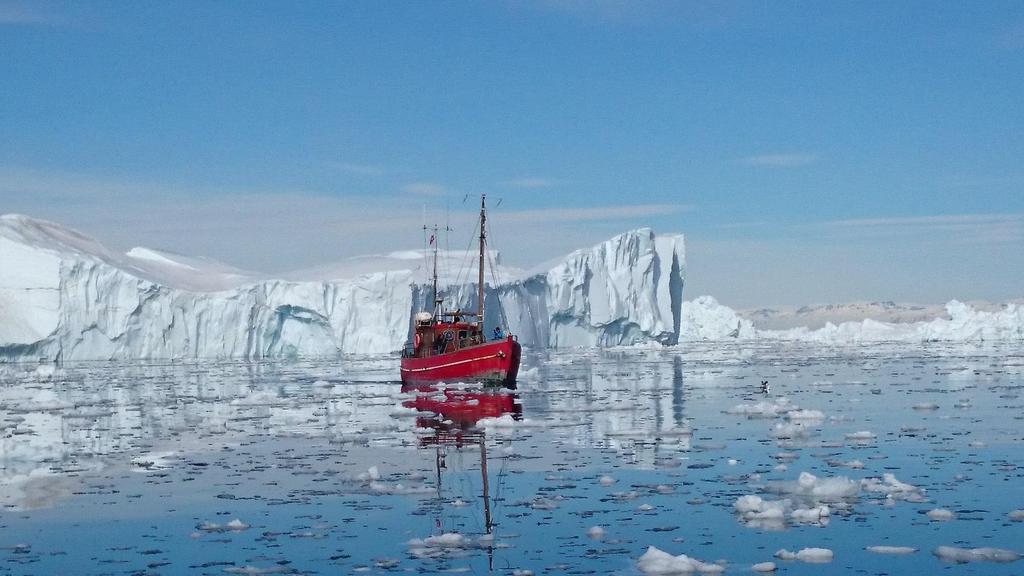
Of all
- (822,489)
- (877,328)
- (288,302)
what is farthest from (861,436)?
(877,328)

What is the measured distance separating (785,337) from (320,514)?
87.2 meters

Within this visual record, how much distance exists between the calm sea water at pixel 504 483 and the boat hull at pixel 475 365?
4279mm

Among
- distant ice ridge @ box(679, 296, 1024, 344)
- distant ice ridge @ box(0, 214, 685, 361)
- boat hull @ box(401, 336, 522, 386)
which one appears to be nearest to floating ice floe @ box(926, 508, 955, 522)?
boat hull @ box(401, 336, 522, 386)

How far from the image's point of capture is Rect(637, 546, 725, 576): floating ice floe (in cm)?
728

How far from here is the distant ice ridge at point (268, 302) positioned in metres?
46.5

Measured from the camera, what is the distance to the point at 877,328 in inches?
3135

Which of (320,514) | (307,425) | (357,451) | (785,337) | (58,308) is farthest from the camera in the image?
(785,337)

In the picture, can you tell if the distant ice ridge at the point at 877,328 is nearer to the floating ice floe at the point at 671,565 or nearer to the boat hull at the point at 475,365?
the boat hull at the point at 475,365

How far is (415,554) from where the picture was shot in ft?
26.2

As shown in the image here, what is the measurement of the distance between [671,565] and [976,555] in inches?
85.5

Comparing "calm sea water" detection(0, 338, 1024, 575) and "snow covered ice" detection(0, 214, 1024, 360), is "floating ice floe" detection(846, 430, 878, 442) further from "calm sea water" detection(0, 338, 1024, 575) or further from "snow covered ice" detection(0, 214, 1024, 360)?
"snow covered ice" detection(0, 214, 1024, 360)

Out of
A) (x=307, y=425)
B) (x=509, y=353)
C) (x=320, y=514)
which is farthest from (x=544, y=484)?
(x=509, y=353)

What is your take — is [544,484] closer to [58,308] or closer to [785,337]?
[58,308]

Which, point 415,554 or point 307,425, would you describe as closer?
point 415,554
